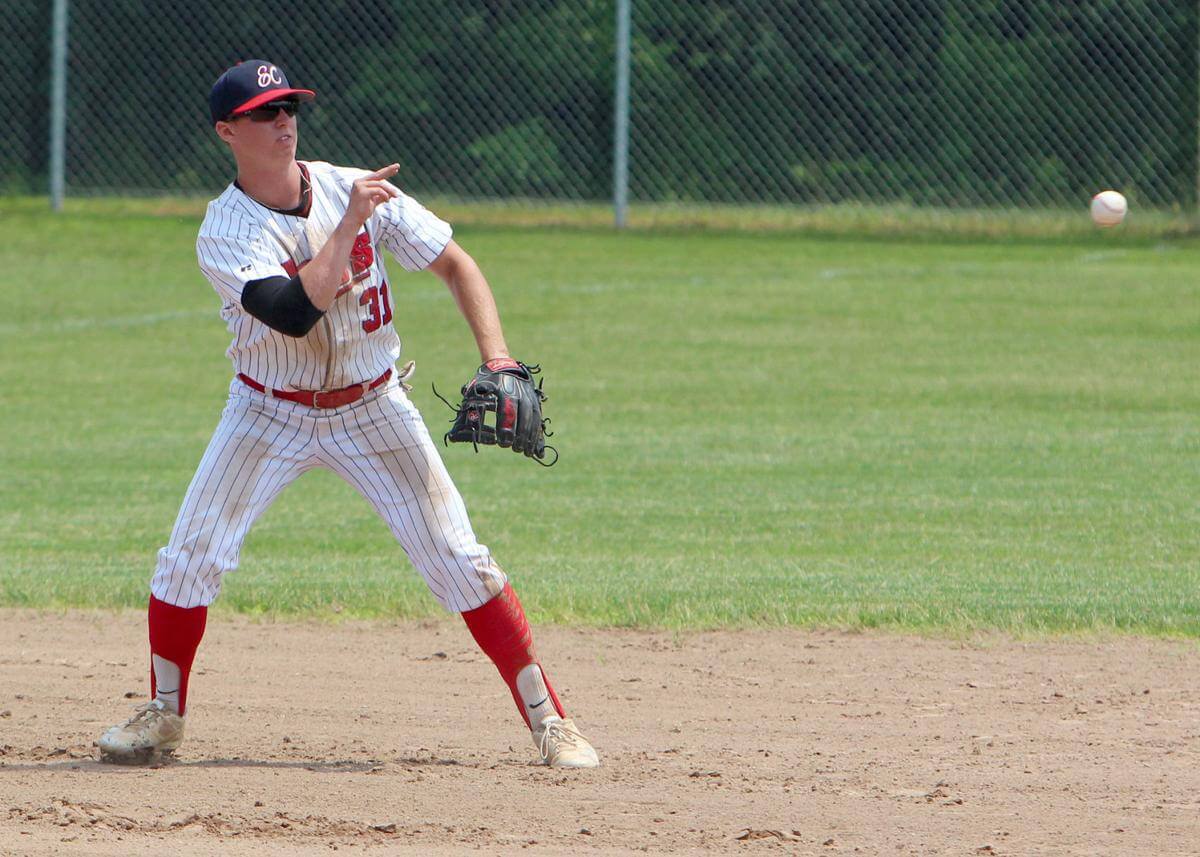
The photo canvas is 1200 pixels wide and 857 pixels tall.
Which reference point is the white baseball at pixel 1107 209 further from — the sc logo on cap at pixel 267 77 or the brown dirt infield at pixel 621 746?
the sc logo on cap at pixel 267 77

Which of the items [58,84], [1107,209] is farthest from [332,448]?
[58,84]

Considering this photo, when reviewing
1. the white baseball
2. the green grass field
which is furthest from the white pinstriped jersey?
the white baseball

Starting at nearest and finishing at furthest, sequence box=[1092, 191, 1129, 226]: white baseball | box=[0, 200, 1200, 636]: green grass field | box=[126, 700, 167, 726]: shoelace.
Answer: box=[126, 700, 167, 726]: shoelace → box=[0, 200, 1200, 636]: green grass field → box=[1092, 191, 1129, 226]: white baseball

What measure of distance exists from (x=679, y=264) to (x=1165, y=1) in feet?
18.7

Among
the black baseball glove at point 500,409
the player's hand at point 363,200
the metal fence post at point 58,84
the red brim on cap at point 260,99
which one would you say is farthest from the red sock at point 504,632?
the metal fence post at point 58,84

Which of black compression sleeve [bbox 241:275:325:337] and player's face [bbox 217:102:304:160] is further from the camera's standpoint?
player's face [bbox 217:102:304:160]

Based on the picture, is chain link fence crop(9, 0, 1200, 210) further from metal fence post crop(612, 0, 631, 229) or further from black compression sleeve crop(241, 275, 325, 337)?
black compression sleeve crop(241, 275, 325, 337)

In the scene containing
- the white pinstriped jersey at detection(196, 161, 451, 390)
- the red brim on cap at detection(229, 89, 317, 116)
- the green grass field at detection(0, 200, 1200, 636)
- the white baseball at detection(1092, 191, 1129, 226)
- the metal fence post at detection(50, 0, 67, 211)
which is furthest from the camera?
the metal fence post at detection(50, 0, 67, 211)

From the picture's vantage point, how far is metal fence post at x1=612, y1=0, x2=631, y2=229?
17078 mm

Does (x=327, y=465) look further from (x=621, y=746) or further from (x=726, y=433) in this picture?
(x=726, y=433)

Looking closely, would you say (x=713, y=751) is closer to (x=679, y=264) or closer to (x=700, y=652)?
(x=700, y=652)

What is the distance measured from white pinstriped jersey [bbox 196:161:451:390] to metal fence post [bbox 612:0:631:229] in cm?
1272

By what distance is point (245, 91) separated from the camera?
4344 mm

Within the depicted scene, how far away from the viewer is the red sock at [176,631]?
15.5ft
